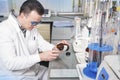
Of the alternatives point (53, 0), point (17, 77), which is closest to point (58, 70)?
point (17, 77)

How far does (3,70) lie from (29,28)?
1.38ft

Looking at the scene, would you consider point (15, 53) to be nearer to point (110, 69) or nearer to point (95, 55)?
point (95, 55)

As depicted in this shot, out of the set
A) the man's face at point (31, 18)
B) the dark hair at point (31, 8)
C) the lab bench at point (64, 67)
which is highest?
the dark hair at point (31, 8)

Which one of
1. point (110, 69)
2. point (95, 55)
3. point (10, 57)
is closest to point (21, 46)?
point (10, 57)

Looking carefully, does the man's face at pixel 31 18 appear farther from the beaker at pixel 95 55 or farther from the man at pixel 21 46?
the beaker at pixel 95 55

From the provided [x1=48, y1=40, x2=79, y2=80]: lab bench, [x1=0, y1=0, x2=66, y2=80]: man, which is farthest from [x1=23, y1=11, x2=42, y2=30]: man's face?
[x1=48, y1=40, x2=79, y2=80]: lab bench

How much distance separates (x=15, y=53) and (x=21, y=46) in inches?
4.4

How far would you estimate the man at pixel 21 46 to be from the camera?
1554 millimetres

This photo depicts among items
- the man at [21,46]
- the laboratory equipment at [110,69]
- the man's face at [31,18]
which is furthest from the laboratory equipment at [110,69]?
the man's face at [31,18]

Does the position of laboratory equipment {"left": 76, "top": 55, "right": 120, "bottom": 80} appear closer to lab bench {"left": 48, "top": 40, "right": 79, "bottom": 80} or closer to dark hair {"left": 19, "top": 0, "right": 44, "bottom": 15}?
lab bench {"left": 48, "top": 40, "right": 79, "bottom": 80}

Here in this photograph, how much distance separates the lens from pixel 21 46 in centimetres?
173

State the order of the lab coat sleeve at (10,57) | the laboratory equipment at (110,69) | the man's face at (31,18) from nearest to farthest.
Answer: the laboratory equipment at (110,69), the lab coat sleeve at (10,57), the man's face at (31,18)

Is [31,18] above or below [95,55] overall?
above

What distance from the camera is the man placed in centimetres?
155
